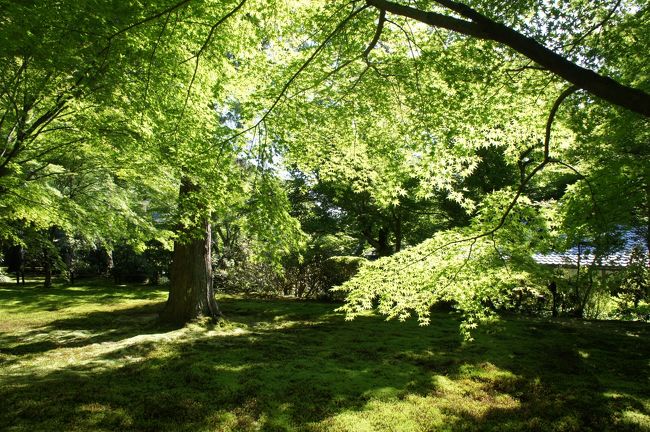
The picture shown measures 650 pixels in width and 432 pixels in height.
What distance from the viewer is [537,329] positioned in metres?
11.3

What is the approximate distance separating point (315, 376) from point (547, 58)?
582cm

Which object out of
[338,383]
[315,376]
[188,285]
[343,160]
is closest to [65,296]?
[188,285]

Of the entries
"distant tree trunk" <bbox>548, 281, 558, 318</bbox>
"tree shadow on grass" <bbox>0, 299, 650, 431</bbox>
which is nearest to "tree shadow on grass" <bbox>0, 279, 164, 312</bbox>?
"tree shadow on grass" <bbox>0, 299, 650, 431</bbox>

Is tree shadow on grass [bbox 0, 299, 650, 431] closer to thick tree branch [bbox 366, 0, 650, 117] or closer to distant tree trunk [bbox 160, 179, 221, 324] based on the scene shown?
distant tree trunk [bbox 160, 179, 221, 324]

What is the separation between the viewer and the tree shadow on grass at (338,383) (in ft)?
17.0

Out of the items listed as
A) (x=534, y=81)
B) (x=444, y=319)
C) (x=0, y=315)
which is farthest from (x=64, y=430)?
(x=444, y=319)

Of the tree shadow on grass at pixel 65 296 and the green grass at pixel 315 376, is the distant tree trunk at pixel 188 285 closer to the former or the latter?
the green grass at pixel 315 376

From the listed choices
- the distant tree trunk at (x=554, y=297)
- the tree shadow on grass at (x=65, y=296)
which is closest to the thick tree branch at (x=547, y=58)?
the distant tree trunk at (x=554, y=297)

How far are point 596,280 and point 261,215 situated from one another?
1337cm

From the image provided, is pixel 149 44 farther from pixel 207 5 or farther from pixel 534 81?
pixel 534 81

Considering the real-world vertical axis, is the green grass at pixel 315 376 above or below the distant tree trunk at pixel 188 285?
below

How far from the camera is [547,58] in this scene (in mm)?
3361

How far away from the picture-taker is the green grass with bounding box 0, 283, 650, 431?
17.1ft

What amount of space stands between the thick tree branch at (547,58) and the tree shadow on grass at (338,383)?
413 cm
